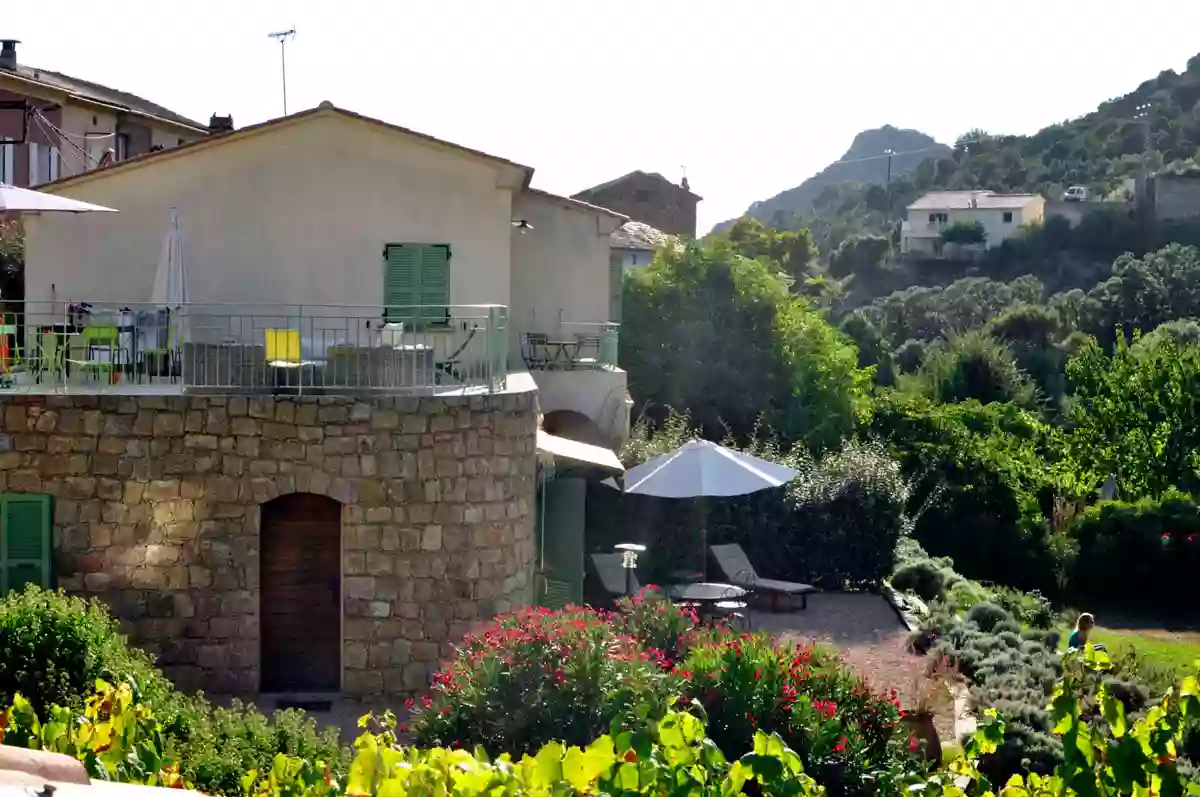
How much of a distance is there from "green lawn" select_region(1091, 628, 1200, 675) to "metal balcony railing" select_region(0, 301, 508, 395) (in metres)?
10.9

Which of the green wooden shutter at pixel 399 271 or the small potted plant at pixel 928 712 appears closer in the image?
the small potted plant at pixel 928 712

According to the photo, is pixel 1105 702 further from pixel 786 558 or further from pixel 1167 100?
pixel 1167 100

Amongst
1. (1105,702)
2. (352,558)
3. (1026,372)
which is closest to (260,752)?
(352,558)

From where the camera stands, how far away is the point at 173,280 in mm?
17016

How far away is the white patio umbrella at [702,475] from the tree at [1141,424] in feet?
49.5

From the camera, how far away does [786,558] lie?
23797mm

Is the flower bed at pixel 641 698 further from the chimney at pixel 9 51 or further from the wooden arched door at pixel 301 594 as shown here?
the chimney at pixel 9 51

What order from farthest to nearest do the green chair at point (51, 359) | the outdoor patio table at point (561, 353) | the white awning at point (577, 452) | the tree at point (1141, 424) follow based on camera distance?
the tree at point (1141, 424), the outdoor patio table at point (561, 353), the white awning at point (577, 452), the green chair at point (51, 359)

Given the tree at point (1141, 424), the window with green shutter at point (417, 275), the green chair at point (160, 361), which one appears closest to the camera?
the green chair at point (160, 361)

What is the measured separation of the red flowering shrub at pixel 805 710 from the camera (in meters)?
11.3

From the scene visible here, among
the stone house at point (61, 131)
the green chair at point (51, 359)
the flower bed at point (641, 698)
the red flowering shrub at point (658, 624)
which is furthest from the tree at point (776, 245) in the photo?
the flower bed at point (641, 698)

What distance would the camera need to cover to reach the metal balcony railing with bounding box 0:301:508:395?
15.3 meters

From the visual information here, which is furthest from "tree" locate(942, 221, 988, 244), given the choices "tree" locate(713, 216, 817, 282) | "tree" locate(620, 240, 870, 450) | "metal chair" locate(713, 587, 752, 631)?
"metal chair" locate(713, 587, 752, 631)

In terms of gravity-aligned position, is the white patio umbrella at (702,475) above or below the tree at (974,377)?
below
